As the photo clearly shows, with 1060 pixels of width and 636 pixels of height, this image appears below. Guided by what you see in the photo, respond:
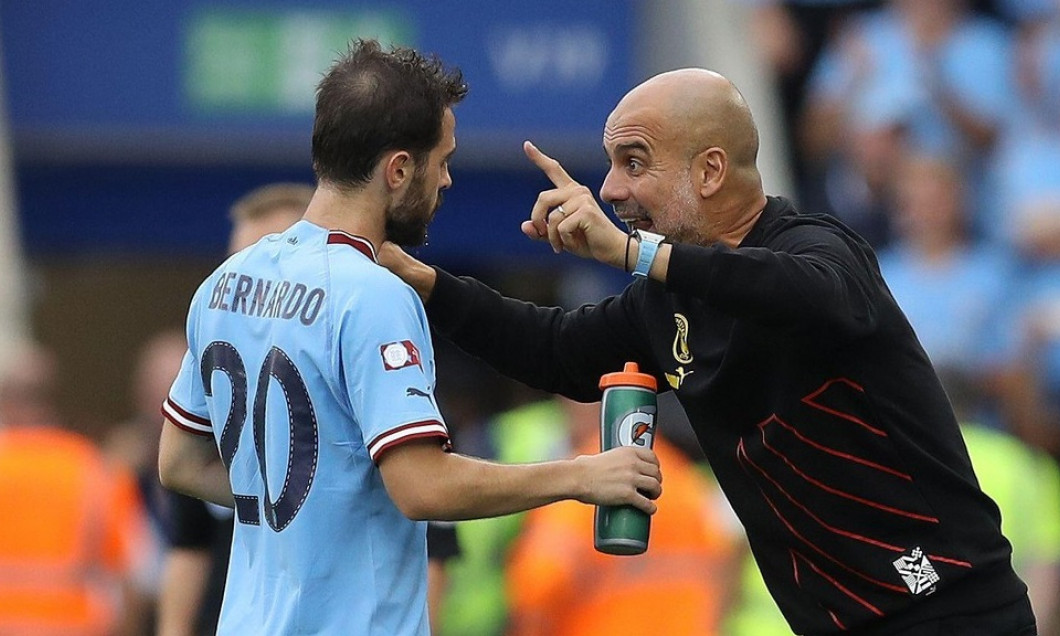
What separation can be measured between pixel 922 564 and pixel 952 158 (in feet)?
24.0

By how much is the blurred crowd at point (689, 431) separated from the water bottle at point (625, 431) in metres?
1.94

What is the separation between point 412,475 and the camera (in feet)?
12.9

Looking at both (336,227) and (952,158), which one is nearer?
(336,227)

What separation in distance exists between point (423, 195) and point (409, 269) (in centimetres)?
68

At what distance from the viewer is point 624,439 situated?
4297 millimetres

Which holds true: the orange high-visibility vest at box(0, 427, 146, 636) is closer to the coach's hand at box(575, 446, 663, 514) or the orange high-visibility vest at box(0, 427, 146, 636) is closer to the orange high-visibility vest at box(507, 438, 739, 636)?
the orange high-visibility vest at box(507, 438, 739, 636)

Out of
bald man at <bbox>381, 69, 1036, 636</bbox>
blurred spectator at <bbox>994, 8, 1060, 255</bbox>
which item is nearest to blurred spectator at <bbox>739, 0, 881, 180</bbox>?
blurred spectator at <bbox>994, 8, 1060, 255</bbox>

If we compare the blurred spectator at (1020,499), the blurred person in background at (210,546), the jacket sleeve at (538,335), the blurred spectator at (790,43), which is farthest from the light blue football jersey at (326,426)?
the blurred spectator at (790,43)

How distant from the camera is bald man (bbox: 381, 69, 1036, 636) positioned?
413cm

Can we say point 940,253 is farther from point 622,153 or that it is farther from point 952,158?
point 622,153

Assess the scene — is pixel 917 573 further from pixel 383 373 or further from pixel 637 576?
pixel 637 576

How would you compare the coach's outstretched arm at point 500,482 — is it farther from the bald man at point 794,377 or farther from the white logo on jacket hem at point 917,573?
the white logo on jacket hem at point 917,573

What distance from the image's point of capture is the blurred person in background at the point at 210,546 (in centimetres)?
564

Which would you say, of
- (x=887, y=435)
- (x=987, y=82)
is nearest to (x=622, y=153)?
(x=887, y=435)
